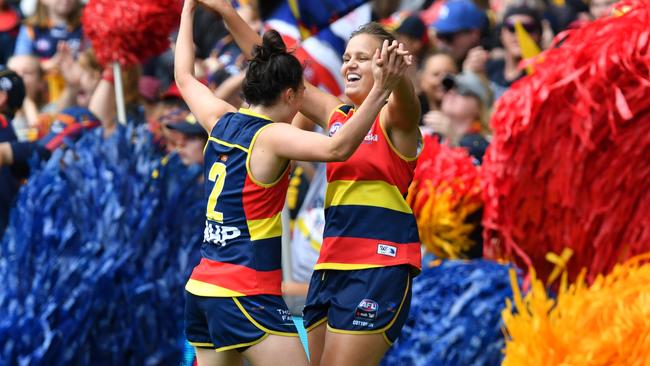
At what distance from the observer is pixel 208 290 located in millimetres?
4051

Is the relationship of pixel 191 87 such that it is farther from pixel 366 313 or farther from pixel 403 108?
pixel 366 313

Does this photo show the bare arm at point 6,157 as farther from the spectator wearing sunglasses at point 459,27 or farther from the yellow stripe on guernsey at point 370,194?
the spectator wearing sunglasses at point 459,27

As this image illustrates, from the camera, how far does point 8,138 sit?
6.73m

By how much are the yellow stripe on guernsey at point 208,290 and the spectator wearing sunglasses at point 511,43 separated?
361 centimetres

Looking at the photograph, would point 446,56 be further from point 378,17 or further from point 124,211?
point 124,211

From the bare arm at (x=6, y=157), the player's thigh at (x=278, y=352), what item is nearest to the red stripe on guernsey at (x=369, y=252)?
the player's thigh at (x=278, y=352)

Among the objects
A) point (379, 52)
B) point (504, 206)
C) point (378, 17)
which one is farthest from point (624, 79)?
point (378, 17)

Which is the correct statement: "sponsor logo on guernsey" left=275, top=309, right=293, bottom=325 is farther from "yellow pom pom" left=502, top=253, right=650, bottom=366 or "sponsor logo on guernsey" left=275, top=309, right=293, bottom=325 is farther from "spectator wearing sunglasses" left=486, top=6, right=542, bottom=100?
"spectator wearing sunglasses" left=486, top=6, right=542, bottom=100

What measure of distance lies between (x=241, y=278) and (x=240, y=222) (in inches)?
7.5

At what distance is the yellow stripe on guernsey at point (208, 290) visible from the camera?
4.02 meters

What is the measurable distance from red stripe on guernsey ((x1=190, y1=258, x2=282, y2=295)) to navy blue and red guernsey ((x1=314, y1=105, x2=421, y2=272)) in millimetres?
314

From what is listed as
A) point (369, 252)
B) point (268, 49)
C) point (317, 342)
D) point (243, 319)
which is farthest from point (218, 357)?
point (268, 49)

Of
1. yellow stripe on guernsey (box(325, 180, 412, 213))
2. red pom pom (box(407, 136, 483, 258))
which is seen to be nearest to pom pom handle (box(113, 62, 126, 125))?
red pom pom (box(407, 136, 483, 258))

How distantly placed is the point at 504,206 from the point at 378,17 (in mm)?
4194
